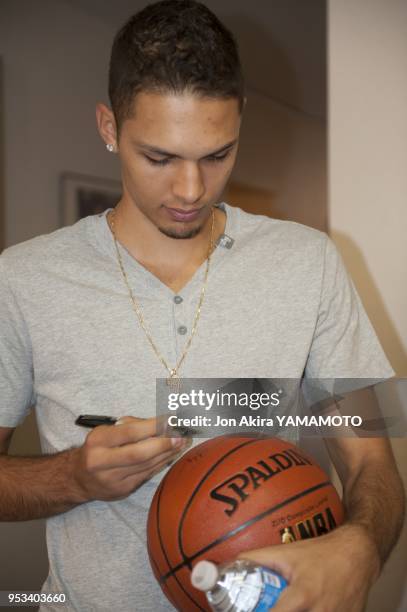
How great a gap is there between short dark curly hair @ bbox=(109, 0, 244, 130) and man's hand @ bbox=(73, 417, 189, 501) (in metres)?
0.46

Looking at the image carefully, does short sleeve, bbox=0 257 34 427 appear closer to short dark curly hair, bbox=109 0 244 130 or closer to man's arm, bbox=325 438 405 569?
short dark curly hair, bbox=109 0 244 130

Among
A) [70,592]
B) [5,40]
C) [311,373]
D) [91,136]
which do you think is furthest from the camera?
[91,136]

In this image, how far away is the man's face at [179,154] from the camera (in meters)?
0.89

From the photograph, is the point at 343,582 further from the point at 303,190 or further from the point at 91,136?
the point at 91,136

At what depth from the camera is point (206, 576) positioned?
57 centimetres

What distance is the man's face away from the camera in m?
0.89

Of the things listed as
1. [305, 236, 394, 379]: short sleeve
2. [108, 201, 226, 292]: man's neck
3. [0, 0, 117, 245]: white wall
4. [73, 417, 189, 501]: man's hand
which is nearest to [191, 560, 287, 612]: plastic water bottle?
[73, 417, 189, 501]: man's hand

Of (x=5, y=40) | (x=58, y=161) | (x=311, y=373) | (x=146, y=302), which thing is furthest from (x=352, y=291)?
(x=5, y=40)

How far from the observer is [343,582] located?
2.26ft

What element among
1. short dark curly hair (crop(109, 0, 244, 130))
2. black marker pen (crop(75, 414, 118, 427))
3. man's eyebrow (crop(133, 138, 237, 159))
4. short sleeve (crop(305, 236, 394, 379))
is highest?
short dark curly hair (crop(109, 0, 244, 130))

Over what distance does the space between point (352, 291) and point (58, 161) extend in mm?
1203

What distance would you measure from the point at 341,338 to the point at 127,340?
33 cm

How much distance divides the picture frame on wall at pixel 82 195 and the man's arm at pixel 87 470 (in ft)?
3.43

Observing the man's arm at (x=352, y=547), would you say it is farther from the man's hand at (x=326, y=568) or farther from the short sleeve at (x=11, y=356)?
the short sleeve at (x=11, y=356)
